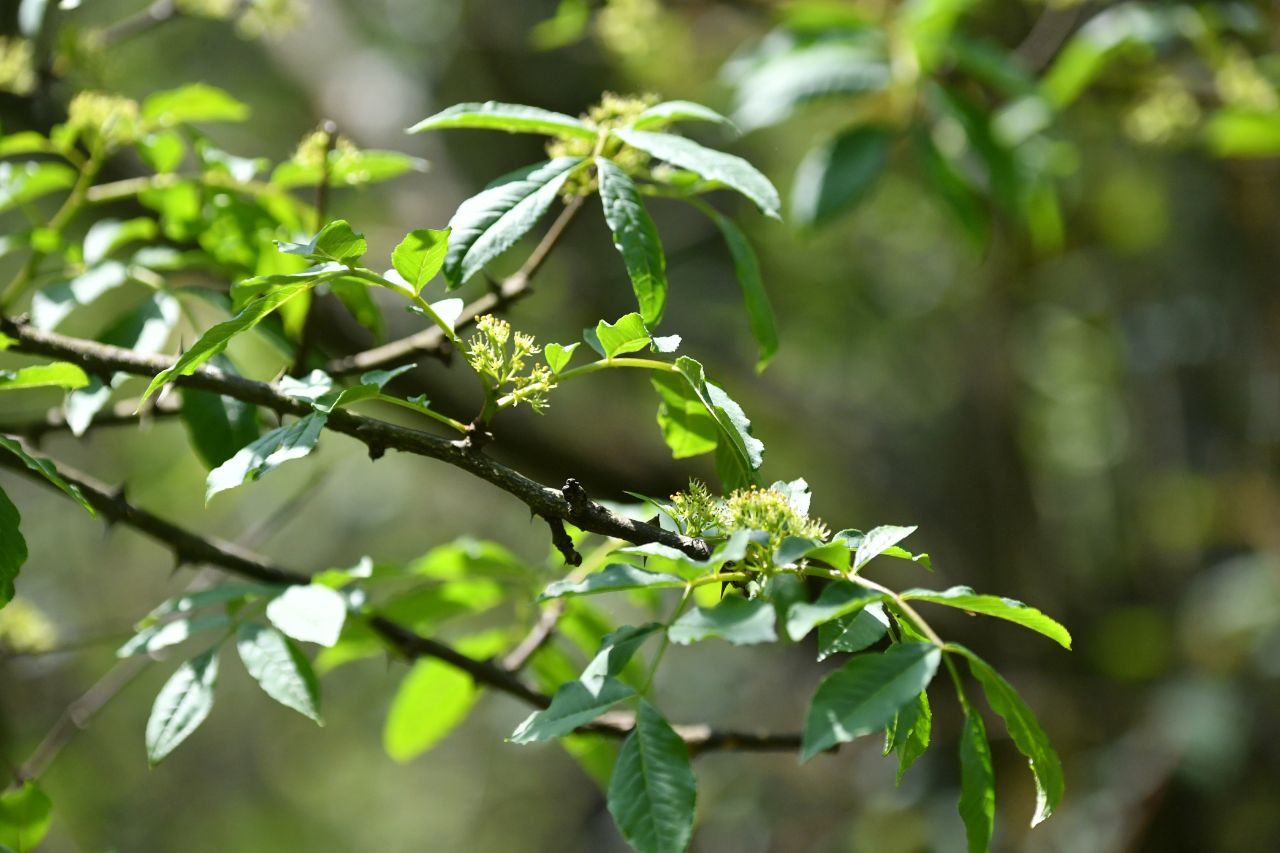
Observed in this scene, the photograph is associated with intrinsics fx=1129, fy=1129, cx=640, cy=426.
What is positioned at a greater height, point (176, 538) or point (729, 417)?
point (729, 417)

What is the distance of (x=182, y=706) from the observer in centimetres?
144

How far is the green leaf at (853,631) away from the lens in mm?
1045

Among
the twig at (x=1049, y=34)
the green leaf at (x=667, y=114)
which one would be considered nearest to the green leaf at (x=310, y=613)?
the green leaf at (x=667, y=114)

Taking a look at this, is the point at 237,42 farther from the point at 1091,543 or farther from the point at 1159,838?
the point at 1159,838

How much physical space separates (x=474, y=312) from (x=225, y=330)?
19.2 inches

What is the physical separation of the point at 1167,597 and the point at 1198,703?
0.88 m

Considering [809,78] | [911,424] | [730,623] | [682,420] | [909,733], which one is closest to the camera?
[730,623]

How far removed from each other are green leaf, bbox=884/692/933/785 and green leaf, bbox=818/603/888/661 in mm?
77

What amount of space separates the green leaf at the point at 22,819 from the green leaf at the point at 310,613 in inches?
14.5

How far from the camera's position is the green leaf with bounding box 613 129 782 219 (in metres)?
1.30

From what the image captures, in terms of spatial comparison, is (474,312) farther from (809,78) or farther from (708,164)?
(809,78)

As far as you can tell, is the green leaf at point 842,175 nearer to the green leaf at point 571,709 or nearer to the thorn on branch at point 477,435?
the thorn on branch at point 477,435

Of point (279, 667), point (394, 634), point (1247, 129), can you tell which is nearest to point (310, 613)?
point (279, 667)

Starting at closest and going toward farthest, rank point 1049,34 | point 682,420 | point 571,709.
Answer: point 571,709 < point 682,420 < point 1049,34
